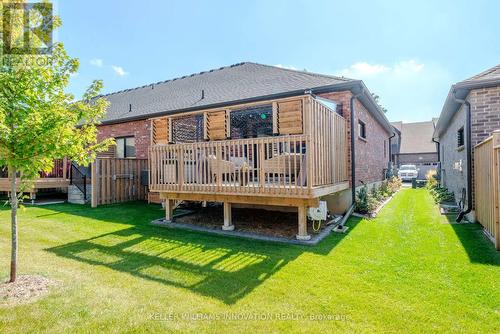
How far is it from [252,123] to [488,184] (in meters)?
6.66

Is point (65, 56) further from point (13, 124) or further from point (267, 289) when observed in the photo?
point (267, 289)

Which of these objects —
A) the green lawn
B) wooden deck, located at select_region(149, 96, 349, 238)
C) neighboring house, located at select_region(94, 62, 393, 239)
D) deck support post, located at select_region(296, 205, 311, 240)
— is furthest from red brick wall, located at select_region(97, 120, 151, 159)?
deck support post, located at select_region(296, 205, 311, 240)

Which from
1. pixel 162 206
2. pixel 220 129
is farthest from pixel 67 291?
pixel 162 206

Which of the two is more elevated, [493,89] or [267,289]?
[493,89]

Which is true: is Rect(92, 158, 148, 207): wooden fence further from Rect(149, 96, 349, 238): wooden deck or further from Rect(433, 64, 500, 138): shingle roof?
Rect(433, 64, 500, 138): shingle roof

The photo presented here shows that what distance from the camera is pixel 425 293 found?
10.7ft

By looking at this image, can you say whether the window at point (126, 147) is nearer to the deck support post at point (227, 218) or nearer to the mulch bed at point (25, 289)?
the deck support post at point (227, 218)

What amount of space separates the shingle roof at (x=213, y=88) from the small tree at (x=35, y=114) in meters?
5.98

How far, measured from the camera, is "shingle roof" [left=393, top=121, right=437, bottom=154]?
3062cm

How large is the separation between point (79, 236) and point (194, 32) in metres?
10.6

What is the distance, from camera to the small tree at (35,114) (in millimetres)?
3316

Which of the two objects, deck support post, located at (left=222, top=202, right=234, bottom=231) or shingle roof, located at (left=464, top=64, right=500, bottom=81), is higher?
shingle roof, located at (left=464, top=64, right=500, bottom=81)
